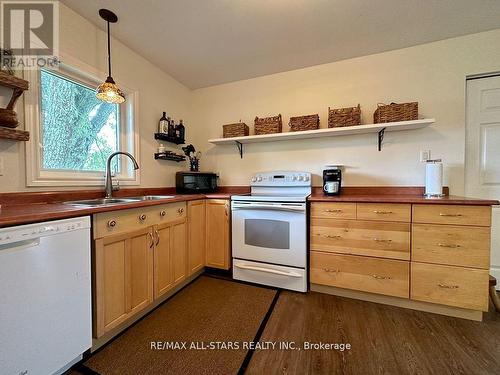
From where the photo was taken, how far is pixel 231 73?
8.23 feet

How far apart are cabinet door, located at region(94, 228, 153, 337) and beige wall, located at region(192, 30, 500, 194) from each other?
1.54 meters

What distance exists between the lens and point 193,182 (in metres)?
2.41

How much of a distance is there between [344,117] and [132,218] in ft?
6.91

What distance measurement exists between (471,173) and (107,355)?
3245 mm

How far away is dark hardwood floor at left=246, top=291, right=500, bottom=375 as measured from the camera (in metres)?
1.11

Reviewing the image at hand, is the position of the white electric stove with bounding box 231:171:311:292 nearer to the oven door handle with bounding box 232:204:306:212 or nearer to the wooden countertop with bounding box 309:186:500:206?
the oven door handle with bounding box 232:204:306:212

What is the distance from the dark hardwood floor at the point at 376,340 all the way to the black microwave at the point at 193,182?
1498 millimetres

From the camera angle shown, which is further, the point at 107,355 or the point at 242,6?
the point at 242,6

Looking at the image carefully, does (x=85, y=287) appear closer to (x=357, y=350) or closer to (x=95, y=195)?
(x=95, y=195)

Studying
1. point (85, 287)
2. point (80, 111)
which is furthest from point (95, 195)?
point (85, 287)

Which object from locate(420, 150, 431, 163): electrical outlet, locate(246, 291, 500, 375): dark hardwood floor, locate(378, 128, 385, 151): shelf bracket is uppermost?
locate(378, 128, 385, 151): shelf bracket

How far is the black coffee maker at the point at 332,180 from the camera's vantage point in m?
2.03

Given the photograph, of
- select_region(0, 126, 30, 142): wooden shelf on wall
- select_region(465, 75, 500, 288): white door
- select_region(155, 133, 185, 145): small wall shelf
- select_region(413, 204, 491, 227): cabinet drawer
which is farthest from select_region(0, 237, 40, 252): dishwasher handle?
select_region(465, 75, 500, 288): white door

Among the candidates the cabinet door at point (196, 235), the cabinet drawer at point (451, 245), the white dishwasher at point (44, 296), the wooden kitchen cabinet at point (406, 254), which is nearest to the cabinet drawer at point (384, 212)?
the wooden kitchen cabinet at point (406, 254)
